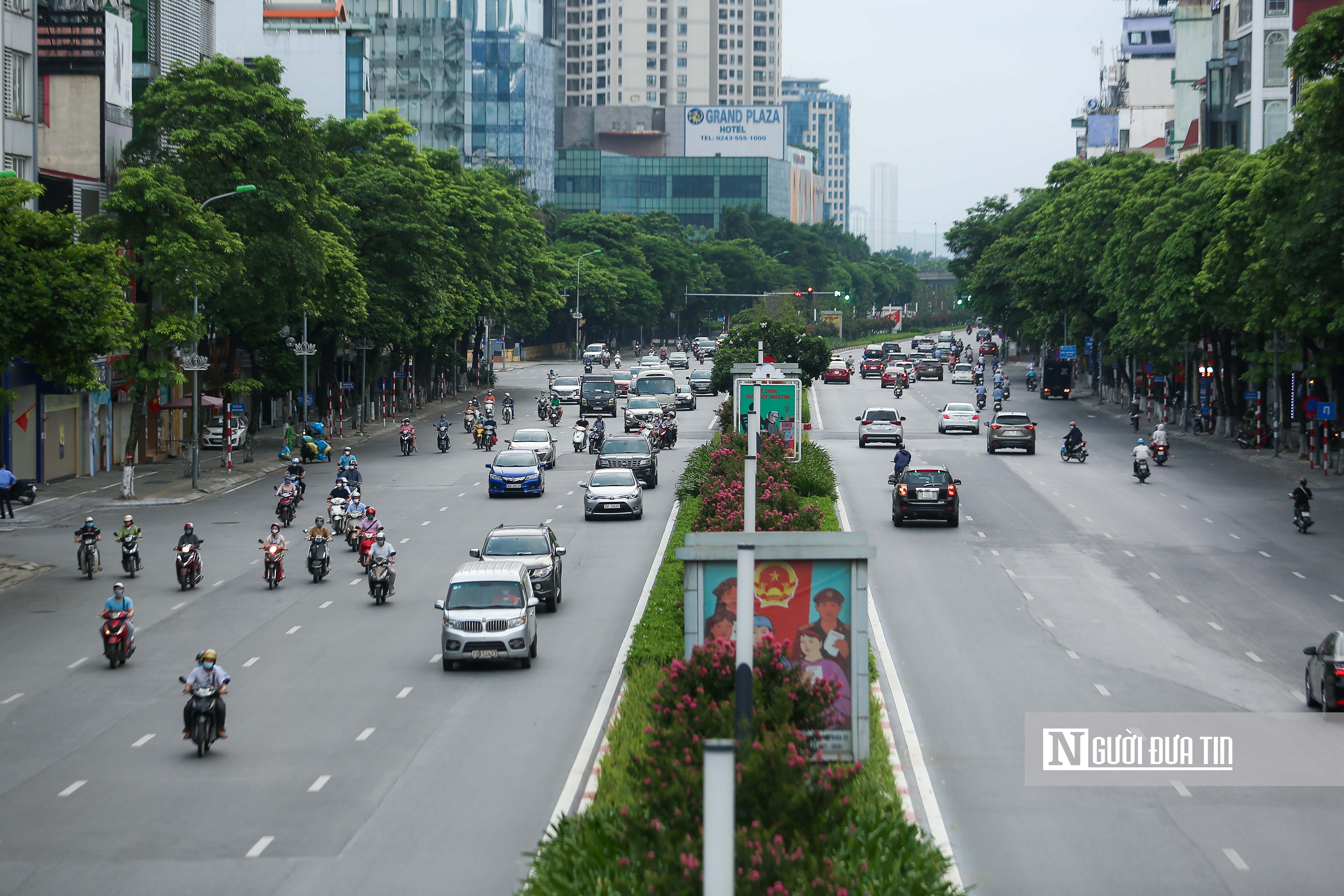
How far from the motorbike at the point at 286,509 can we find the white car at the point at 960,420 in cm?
3520

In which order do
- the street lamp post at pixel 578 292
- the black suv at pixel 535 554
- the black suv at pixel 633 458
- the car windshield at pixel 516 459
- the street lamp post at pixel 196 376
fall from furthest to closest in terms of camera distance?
the street lamp post at pixel 578 292, the black suv at pixel 633 458, the car windshield at pixel 516 459, the street lamp post at pixel 196 376, the black suv at pixel 535 554

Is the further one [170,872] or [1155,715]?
[1155,715]

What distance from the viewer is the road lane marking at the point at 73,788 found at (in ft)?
55.3

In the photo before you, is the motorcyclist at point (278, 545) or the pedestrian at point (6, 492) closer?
the motorcyclist at point (278, 545)

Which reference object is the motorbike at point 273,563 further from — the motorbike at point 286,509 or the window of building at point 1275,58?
the window of building at point 1275,58

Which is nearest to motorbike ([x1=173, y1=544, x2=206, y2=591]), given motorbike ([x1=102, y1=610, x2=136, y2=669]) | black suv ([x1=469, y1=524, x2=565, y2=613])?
black suv ([x1=469, y1=524, x2=565, y2=613])

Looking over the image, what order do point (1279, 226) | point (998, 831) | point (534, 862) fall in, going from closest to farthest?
point (534, 862)
point (998, 831)
point (1279, 226)

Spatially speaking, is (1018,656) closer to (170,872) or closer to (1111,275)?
(170,872)

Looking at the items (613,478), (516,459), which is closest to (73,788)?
(613,478)

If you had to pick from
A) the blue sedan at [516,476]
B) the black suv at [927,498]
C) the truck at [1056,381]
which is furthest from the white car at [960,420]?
the black suv at [927,498]

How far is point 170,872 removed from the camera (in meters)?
14.0

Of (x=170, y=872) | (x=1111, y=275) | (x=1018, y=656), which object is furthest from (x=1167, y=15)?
(x=170, y=872)

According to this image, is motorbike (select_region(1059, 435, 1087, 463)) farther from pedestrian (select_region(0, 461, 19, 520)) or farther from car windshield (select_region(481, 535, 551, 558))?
pedestrian (select_region(0, 461, 19, 520))

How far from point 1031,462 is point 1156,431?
4.38 m
